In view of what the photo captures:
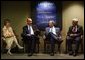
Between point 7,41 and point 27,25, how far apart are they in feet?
2.85

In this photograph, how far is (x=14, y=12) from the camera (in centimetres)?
876

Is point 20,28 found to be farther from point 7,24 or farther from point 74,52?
point 74,52

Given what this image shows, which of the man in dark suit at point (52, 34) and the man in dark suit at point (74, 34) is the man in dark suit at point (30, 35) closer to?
the man in dark suit at point (52, 34)

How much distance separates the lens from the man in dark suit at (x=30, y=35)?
7855 millimetres

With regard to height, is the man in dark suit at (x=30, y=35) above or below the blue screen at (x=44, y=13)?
below

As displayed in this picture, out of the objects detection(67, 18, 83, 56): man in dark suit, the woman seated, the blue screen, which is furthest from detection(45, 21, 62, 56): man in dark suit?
the woman seated

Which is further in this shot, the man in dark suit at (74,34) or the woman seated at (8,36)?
the woman seated at (8,36)

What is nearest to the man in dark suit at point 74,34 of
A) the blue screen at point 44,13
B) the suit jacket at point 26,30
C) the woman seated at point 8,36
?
the blue screen at point 44,13

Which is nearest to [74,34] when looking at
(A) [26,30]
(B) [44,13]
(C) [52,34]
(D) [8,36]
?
(C) [52,34]

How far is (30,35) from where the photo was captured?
7.95m

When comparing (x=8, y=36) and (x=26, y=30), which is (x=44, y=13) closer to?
(x=26, y=30)

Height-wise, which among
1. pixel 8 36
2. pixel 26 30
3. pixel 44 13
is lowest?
pixel 8 36

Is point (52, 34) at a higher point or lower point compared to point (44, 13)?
lower

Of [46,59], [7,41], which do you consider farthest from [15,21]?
[46,59]
